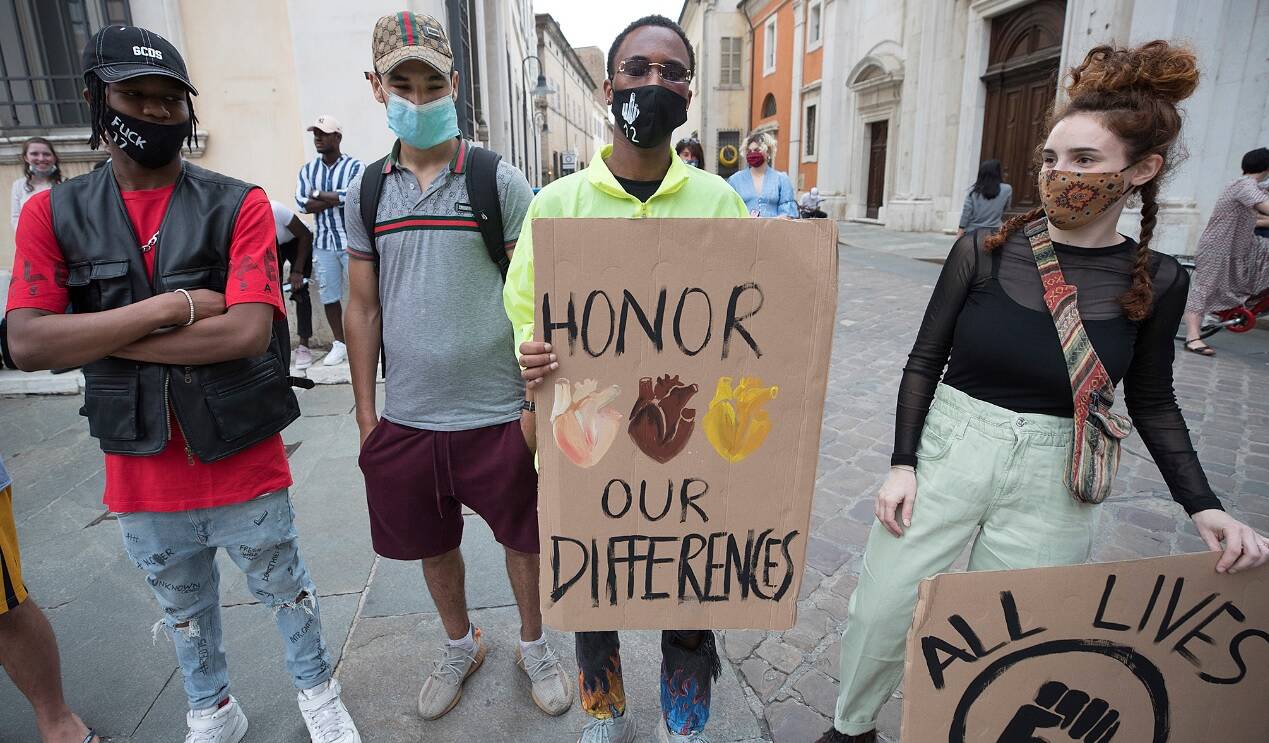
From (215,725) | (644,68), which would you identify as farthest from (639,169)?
(215,725)

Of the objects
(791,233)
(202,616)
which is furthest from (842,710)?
(202,616)

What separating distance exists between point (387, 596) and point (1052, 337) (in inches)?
104

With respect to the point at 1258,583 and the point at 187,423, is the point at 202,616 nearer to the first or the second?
the point at 187,423

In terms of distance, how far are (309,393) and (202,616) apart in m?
3.91

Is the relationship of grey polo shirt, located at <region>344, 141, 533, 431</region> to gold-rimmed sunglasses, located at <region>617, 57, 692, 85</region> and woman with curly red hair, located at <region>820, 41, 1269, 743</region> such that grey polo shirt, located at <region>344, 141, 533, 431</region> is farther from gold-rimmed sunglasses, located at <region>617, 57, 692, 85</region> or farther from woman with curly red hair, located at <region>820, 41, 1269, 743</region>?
woman with curly red hair, located at <region>820, 41, 1269, 743</region>

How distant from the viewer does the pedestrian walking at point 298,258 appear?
18.0 ft

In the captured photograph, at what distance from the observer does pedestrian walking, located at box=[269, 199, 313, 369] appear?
5472 mm

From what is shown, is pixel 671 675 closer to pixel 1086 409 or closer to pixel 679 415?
pixel 679 415

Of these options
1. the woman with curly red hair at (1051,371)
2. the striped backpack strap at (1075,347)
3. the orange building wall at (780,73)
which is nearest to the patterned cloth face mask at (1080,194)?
the woman with curly red hair at (1051,371)

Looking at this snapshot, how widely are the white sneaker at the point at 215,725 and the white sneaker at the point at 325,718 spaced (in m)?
0.21

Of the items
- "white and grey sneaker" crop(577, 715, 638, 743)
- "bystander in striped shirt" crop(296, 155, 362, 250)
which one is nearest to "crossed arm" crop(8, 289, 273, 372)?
"white and grey sneaker" crop(577, 715, 638, 743)

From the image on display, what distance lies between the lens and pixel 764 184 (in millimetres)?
7434

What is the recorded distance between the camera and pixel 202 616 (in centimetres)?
203

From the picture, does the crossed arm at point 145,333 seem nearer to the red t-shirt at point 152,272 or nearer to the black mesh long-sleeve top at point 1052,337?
the red t-shirt at point 152,272
